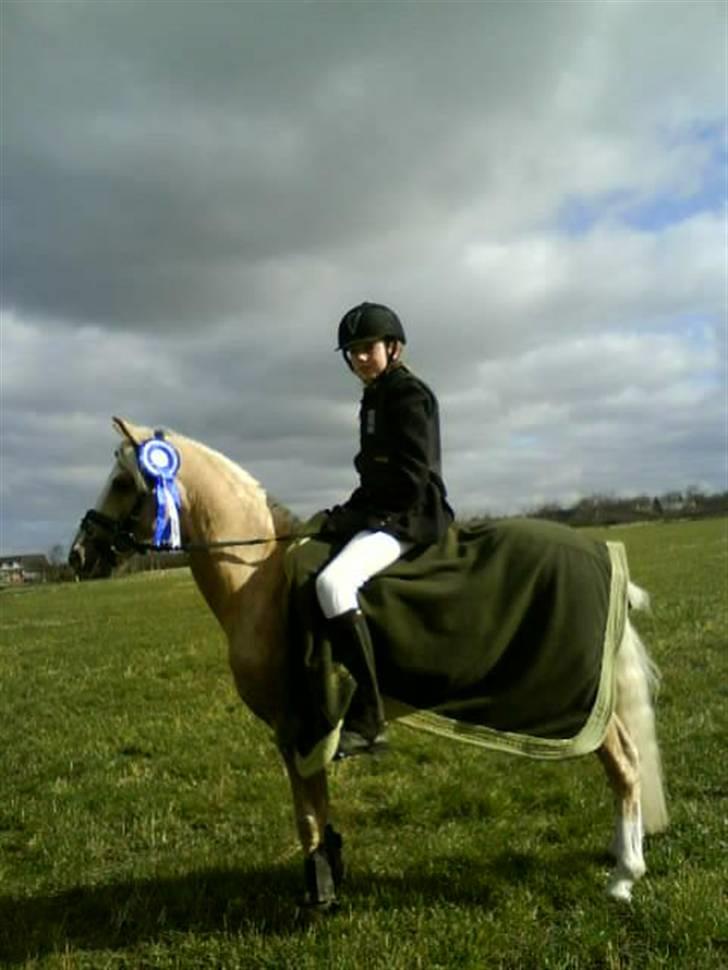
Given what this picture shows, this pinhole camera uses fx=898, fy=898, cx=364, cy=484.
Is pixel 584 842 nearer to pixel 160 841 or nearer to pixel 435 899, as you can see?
pixel 435 899

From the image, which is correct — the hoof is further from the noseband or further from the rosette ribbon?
the noseband

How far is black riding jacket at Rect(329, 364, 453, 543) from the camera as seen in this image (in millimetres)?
5418

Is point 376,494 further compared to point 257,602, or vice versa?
point 257,602

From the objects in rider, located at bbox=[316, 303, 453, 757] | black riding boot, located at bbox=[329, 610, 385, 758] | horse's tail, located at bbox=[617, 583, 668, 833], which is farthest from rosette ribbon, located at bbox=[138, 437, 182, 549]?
horse's tail, located at bbox=[617, 583, 668, 833]

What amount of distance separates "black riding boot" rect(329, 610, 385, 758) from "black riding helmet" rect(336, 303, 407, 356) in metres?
1.68

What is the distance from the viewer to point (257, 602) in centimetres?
573

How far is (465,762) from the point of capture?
8914 mm

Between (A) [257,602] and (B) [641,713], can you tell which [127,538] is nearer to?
(A) [257,602]

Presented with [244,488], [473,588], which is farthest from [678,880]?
[244,488]

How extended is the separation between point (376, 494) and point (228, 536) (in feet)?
3.36

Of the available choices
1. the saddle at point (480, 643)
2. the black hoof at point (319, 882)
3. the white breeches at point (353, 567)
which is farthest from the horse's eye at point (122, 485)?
the black hoof at point (319, 882)

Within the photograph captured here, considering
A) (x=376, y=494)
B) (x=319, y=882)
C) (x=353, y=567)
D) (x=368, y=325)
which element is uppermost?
(x=368, y=325)

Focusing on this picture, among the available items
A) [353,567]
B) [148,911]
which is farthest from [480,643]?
[148,911]

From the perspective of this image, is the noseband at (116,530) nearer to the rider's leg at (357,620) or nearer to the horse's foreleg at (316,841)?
the rider's leg at (357,620)
